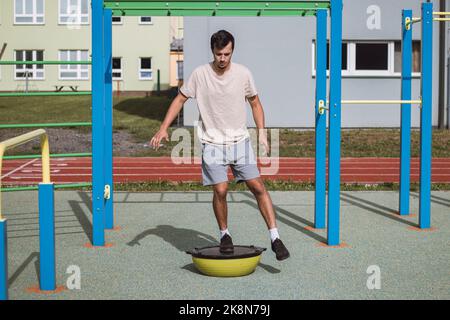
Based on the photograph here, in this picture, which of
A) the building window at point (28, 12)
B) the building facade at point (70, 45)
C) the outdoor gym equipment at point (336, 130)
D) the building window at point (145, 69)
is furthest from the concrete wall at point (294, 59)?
the building window at point (28, 12)

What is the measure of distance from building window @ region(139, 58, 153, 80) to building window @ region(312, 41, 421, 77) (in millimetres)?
20261

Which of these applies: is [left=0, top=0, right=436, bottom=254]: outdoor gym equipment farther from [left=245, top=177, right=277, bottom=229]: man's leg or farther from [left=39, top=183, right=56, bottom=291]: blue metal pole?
[left=39, top=183, right=56, bottom=291]: blue metal pole

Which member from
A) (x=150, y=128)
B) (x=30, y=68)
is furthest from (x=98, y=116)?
(x=30, y=68)

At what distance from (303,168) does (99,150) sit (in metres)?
6.97

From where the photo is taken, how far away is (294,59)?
18.8 m

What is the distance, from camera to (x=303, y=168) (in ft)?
43.3

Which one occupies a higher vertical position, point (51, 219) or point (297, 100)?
point (297, 100)

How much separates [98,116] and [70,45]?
3172 centimetres

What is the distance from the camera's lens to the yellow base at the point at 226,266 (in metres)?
5.46

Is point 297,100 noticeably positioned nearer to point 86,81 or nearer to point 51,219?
point 51,219

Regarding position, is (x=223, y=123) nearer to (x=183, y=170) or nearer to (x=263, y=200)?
(x=263, y=200)

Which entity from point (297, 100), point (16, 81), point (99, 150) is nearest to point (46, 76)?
point (16, 81)

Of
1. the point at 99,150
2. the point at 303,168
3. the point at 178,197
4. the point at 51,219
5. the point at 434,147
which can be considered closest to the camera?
the point at 51,219

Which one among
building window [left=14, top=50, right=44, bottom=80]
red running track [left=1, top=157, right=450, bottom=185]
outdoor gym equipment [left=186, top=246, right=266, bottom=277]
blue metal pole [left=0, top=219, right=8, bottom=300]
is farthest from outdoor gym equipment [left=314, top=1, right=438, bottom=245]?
building window [left=14, top=50, right=44, bottom=80]
